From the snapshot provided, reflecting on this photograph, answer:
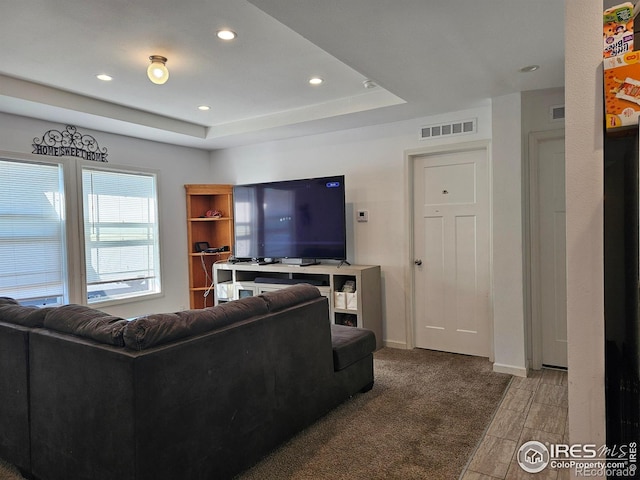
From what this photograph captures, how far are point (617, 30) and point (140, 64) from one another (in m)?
3.01

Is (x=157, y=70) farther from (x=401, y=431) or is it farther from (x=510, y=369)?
(x=510, y=369)

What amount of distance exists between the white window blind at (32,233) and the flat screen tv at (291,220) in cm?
190

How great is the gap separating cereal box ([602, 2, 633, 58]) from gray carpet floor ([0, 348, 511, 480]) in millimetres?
1978

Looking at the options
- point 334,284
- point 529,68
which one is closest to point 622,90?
point 529,68

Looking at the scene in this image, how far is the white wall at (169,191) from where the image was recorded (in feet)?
15.7

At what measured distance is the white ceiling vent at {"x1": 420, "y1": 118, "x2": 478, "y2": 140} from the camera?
12.8ft

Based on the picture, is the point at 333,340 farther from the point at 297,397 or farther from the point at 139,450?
the point at 139,450

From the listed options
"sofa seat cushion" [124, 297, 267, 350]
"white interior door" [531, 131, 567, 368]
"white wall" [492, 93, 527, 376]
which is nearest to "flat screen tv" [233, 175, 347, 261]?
"white wall" [492, 93, 527, 376]

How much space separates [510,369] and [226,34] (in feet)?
11.1

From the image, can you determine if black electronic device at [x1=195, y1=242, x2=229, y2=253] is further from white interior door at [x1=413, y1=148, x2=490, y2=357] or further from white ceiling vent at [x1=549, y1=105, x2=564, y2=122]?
white ceiling vent at [x1=549, y1=105, x2=564, y2=122]

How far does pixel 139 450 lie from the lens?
1.64 meters

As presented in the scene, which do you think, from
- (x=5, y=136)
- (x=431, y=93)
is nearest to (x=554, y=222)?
(x=431, y=93)

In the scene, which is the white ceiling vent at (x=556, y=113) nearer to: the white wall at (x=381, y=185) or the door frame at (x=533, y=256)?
the door frame at (x=533, y=256)
